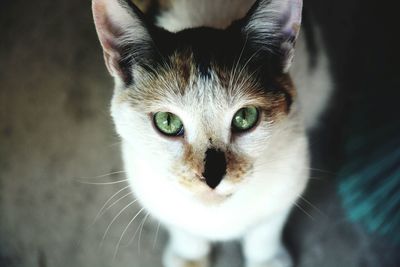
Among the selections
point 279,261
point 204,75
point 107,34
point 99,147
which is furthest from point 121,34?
point 279,261

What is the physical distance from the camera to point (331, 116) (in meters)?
1.86

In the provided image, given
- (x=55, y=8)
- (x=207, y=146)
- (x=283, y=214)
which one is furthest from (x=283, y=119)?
(x=55, y=8)

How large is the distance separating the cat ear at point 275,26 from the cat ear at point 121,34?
248 millimetres

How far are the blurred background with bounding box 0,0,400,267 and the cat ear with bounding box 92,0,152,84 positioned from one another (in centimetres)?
49

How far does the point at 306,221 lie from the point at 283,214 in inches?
13.3

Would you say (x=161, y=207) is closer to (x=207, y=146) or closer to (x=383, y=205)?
(x=207, y=146)

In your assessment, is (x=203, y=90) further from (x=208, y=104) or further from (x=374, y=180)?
(x=374, y=180)

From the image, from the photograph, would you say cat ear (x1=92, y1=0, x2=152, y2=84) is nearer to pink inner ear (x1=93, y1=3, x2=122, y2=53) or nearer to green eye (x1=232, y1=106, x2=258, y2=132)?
pink inner ear (x1=93, y1=3, x2=122, y2=53)

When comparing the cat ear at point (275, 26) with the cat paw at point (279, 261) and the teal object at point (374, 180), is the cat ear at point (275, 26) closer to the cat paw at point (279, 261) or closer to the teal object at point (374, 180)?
the teal object at point (374, 180)

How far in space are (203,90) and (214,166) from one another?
18cm

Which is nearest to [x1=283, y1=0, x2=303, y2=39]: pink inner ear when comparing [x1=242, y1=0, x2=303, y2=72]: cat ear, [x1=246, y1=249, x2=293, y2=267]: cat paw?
[x1=242, y1=0, x2=303, y2=72]: cat ear

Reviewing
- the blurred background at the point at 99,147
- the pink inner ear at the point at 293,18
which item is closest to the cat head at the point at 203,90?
the pink inner ear at the point at 293,18

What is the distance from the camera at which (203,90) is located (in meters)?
1.06

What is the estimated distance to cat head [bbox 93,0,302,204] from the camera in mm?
1061
